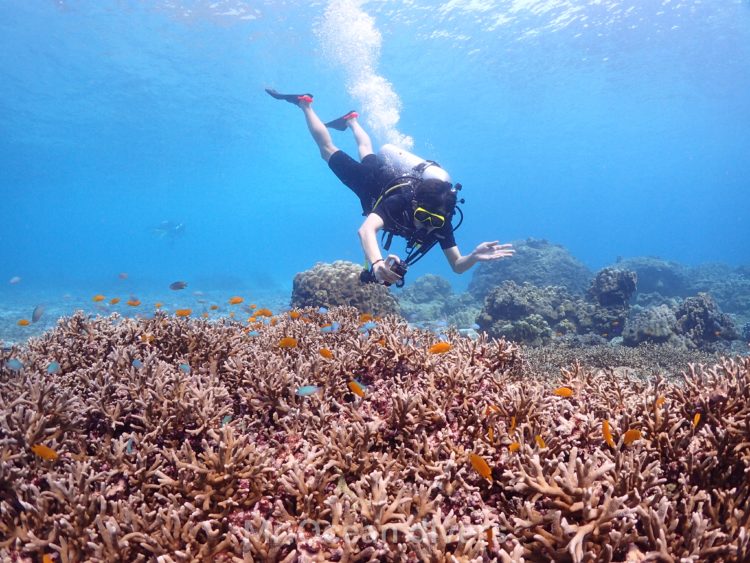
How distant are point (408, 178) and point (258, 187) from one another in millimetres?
102362

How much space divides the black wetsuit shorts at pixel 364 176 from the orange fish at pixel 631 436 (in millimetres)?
6826

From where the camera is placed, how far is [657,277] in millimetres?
27828

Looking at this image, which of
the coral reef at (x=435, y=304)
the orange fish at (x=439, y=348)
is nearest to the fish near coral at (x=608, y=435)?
the orange fish at (x=439, y=348)

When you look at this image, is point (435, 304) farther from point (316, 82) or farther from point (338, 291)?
point (316, 82)

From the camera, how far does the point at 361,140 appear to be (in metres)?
11.0

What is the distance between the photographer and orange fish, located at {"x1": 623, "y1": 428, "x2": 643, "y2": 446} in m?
2.67

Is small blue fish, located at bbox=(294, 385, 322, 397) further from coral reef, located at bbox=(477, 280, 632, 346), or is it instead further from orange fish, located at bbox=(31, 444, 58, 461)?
coral reef, located at bbox=(477, 280, 632, 346)

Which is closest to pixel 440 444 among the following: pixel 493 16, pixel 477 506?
pixel 477 506

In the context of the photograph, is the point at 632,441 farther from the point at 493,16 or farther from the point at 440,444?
the point at 493,16

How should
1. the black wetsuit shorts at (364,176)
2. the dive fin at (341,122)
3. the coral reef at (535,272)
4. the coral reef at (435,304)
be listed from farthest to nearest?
1. the coral reef at (535,272)
2. the coral reef at (435,304)
3. the dive fin at (341,122)
4. the black wetsuit shorts at (364,176)

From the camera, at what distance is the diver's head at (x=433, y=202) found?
235 inches

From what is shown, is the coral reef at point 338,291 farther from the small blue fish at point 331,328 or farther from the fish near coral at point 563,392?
the fish near coral at point 563,392

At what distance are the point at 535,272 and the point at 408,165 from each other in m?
20.8

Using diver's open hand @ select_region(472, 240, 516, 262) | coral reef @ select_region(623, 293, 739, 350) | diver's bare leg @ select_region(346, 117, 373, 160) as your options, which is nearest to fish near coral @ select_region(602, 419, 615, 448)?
diver's open hand @ select_region(472, 240, 516, 262)
